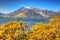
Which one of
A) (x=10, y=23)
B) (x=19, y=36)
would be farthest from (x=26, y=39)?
(x=10, y=23)

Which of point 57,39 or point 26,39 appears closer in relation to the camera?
point 57,39

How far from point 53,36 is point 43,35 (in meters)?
0.22

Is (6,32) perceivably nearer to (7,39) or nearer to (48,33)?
(7,39)

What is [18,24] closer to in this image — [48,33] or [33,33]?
[33,33]

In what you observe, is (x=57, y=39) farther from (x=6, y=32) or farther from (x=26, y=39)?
(x=6, y=32)

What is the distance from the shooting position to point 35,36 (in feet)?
11.4

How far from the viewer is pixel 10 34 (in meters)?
3.58

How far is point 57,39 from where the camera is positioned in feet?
11.4

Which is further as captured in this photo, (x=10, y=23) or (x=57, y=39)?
(x=10, y=23)

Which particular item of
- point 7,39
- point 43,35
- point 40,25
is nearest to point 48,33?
point 43,35

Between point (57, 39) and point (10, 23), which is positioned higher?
point (10, 23)

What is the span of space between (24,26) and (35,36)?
0.41 meters

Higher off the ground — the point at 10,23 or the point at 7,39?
the point at 10,23

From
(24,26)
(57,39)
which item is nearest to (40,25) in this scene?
(24,26)
